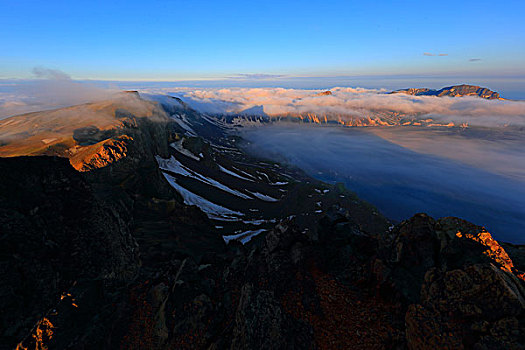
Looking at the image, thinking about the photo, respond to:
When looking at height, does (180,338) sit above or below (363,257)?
below

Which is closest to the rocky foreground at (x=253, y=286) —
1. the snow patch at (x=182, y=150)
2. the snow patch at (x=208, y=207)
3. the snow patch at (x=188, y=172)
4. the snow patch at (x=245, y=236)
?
the snow patch at (x=245, y=236)

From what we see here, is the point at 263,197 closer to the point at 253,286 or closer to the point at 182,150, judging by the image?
the point at 182,150

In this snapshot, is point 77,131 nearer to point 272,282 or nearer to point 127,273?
point 127,273

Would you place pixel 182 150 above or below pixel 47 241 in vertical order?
below

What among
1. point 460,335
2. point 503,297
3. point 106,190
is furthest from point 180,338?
point 106,190

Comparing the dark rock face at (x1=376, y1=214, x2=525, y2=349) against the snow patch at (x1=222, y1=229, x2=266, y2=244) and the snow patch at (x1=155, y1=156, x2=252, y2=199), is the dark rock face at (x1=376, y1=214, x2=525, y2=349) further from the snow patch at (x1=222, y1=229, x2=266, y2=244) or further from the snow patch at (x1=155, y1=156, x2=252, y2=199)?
the snow patch at (x1=155, y1=156, x2=252, y2=199)

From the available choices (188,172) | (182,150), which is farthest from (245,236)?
(182,150)
